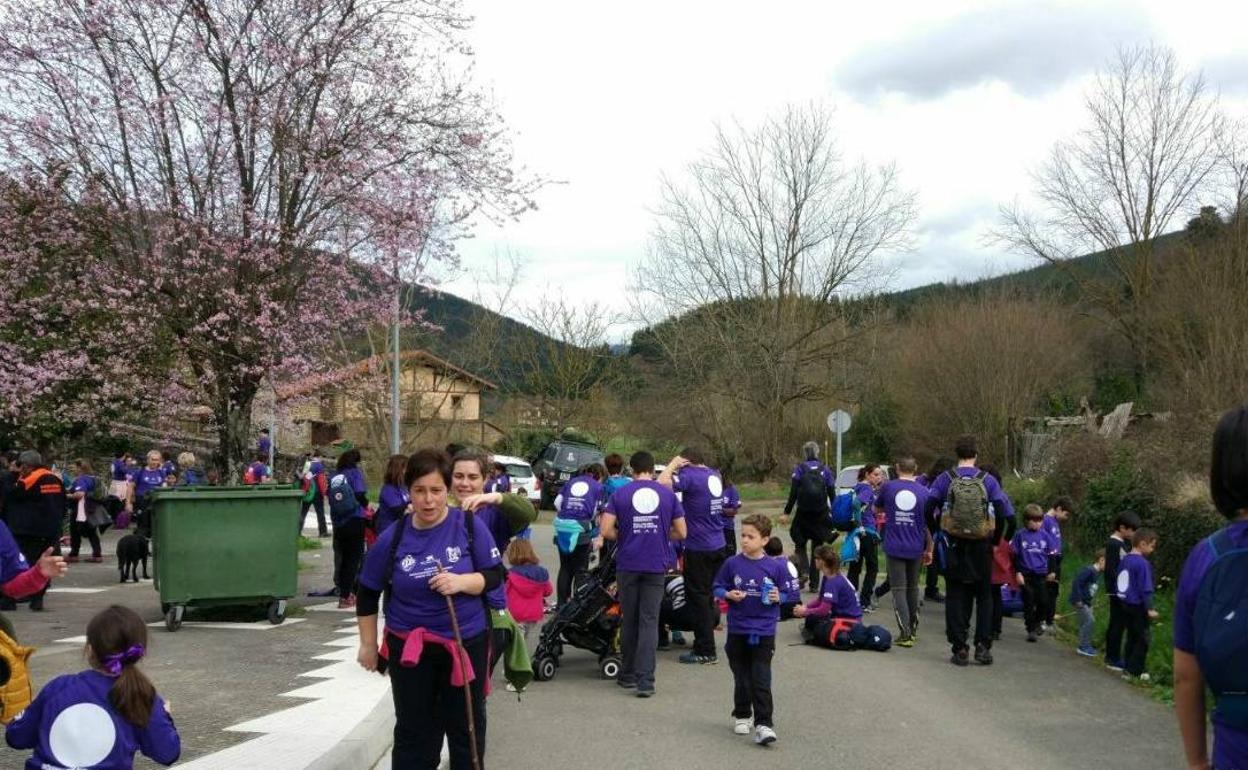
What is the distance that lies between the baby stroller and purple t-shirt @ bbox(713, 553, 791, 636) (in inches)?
85.1

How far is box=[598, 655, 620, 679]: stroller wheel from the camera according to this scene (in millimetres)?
9336

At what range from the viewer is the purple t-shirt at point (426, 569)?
16.1ft

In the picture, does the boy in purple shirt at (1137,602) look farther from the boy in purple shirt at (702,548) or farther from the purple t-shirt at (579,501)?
the purple t-shirt at (579,501)

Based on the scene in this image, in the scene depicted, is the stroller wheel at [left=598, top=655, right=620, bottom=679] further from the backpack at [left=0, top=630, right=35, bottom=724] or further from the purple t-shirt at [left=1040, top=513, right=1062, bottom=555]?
the backpack at [left=0, top=630, right=35, bottom=724]

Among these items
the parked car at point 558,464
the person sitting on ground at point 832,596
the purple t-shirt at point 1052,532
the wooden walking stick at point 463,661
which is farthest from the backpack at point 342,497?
the parked car at point 558,464

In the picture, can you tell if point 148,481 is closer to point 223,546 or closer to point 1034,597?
point 223,546

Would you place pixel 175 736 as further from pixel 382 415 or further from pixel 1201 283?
pixel 382 415

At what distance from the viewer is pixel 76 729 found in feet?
13.2

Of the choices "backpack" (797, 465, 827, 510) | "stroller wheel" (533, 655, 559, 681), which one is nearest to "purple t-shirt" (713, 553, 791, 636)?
"stroller wheel" (533, 655, 559, 681)

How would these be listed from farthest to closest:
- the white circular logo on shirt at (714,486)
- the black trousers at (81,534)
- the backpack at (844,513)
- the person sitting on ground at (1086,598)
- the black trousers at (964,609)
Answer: the black trousers at (81,534) < the backpack at (844,513) < the person sitting on ground at (1086,598) < the white circular logo on shirt at (714,486) < the black trousers at (964,609)

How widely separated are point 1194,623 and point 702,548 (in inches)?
286

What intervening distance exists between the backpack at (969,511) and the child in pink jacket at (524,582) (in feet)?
12.0

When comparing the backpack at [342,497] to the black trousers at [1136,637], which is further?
the backpack at [342,497]

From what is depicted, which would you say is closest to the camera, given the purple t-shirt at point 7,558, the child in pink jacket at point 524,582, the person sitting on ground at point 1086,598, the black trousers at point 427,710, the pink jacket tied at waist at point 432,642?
the pink jacket tied at waist at point 432,642
